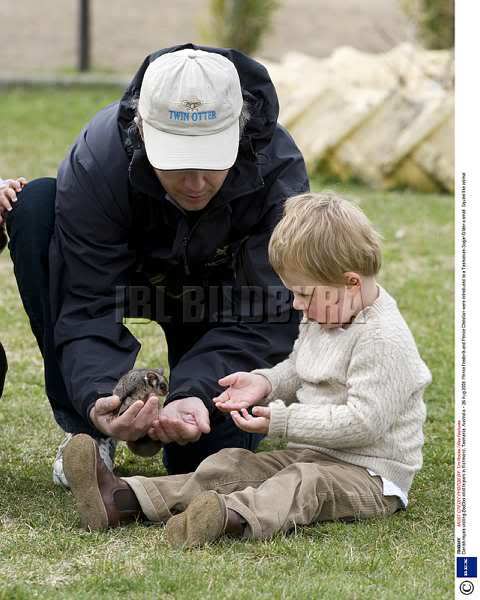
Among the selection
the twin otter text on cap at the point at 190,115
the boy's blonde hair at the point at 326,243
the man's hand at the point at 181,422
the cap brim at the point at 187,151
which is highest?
the twin otter text on cap at the point at 190,115

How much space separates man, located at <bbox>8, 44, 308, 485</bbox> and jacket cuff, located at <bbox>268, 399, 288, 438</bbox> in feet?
0.65

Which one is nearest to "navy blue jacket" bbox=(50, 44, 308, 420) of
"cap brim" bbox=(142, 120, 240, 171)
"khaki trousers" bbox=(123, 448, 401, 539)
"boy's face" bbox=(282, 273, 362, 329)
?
"cap brim" bbox=(142, 120, 240, 171)

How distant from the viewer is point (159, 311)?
14.0 ft

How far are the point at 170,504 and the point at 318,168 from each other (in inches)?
235

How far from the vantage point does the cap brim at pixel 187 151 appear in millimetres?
3438

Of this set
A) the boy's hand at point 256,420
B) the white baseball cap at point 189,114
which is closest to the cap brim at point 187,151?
the white baseball cap at point 189,114

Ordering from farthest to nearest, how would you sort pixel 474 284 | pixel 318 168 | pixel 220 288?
pixel 318 168, pixel 220 288, pixel 474 284

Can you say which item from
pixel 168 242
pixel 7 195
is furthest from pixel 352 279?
pixel 7 195

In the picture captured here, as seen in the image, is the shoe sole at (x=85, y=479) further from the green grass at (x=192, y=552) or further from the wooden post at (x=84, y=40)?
the wooden post at (x=84, y=40)

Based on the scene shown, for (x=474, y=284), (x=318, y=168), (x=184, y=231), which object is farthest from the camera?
(x=318, y=168)

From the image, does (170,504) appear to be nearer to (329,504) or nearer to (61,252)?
(329,504)

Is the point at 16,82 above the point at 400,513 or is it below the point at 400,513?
above

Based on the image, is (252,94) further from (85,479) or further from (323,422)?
(85,479)

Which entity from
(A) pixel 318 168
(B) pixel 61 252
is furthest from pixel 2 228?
(A) pixel 318 168
